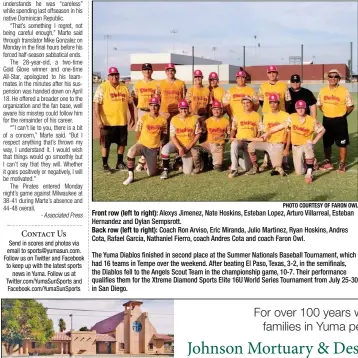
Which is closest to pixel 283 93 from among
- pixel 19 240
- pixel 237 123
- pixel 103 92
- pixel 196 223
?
pixel 237 123

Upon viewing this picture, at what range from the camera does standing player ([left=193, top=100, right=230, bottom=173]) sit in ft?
18.0

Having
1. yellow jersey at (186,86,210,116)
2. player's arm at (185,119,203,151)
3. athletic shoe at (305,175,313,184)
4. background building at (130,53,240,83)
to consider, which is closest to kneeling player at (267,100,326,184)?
athletic shoe at (305,175,313,184)

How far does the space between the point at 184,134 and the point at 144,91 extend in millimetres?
690

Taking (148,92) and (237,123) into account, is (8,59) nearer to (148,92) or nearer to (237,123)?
(148,92)

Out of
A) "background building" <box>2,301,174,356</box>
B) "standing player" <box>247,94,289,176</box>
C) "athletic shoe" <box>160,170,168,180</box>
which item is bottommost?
"background building" <box>2,301,174,356</box>

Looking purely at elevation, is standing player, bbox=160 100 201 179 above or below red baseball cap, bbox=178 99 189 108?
below

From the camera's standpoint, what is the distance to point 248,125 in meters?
5.43

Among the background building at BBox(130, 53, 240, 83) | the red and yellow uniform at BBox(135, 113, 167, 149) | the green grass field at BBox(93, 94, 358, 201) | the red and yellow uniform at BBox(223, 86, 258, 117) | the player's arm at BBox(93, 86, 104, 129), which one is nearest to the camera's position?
the green grass field at BBox(93, 94, 358, 201)

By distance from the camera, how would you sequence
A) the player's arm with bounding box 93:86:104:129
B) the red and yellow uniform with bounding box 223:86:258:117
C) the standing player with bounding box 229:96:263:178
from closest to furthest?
the player's arm with bounding box 93:86:104:129 → the standing player with bounding box 229:96:263:178 → the red and yellow uniform with bounding box 223:86:258:117

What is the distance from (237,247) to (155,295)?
64cm

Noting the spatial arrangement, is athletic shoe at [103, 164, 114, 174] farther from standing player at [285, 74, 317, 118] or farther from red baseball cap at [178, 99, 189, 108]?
standing player at [285, 74, 317, 118]

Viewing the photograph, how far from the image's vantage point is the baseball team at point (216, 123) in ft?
17.4

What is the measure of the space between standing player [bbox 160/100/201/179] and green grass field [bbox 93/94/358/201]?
23cm

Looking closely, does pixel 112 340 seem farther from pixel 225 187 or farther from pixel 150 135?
pixel 150 135
